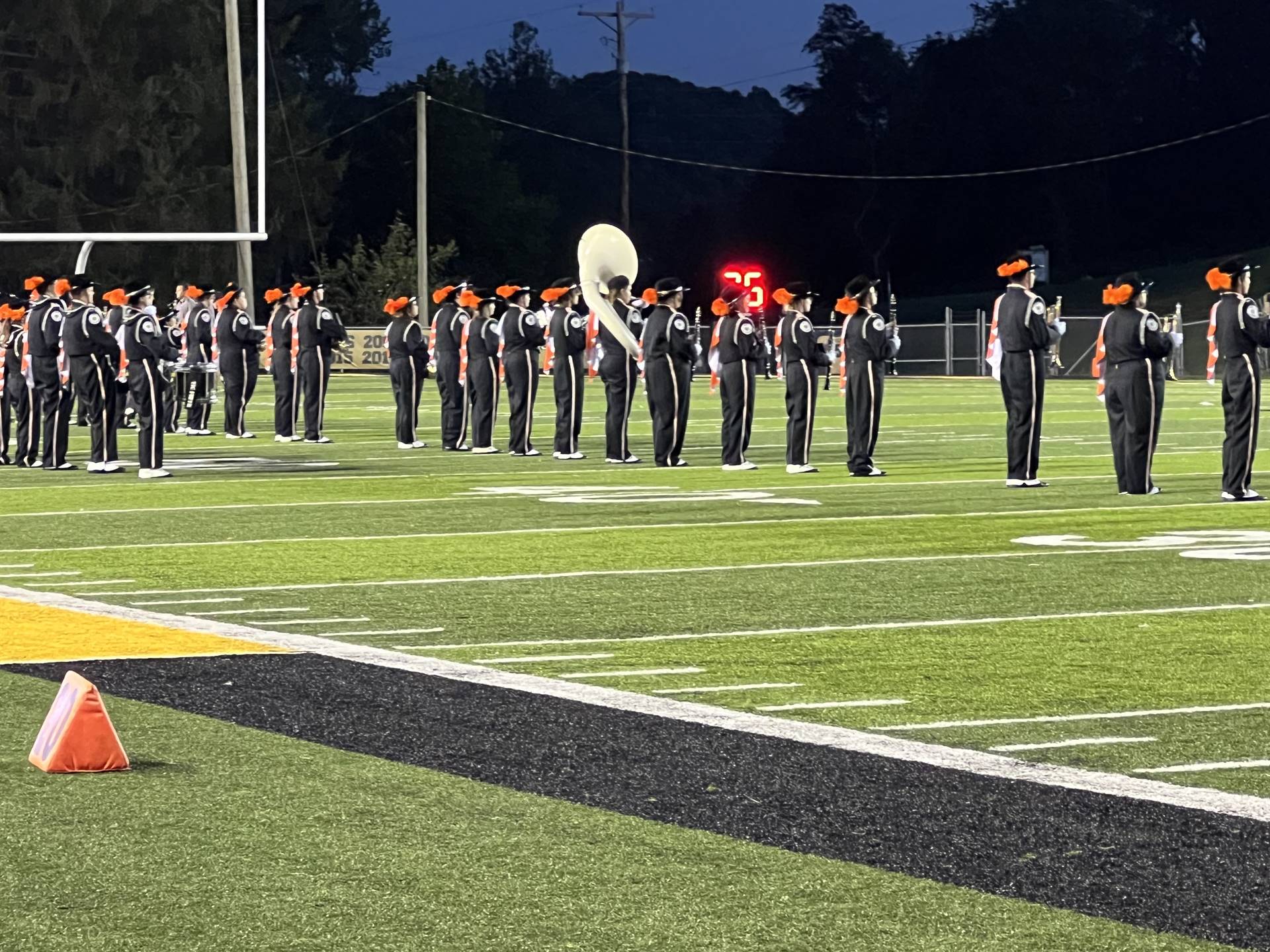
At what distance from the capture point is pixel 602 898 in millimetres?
5652

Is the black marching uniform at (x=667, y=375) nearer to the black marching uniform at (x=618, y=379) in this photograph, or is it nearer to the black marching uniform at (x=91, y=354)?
the black marching uniform at (x=618, y=379)

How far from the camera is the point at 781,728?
7949 mm

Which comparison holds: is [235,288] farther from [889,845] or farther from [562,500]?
[889,845]

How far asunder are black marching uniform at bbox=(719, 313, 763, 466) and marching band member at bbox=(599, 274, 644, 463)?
1.09 meters

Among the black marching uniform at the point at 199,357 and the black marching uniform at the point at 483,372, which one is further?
the black marching uniform at the point at 199,357

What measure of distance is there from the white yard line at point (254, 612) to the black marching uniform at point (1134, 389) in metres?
8.60

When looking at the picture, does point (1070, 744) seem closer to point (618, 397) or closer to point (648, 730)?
point (648, 730)

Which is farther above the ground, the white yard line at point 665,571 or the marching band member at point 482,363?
the marching band member at point 482,363

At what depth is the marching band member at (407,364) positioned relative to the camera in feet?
89.1

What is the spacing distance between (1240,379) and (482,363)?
34.0 ft

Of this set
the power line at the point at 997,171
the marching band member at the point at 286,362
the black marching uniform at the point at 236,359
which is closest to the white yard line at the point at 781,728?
the marching band member at the point at 286,362

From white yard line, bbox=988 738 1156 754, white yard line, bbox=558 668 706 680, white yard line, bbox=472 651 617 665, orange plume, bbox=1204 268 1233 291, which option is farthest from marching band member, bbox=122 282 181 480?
white yard line, bbox=988 738 1156 754

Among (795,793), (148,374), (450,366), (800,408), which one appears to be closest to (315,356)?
(450,366)

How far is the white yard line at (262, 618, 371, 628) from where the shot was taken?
10867 millimetres
